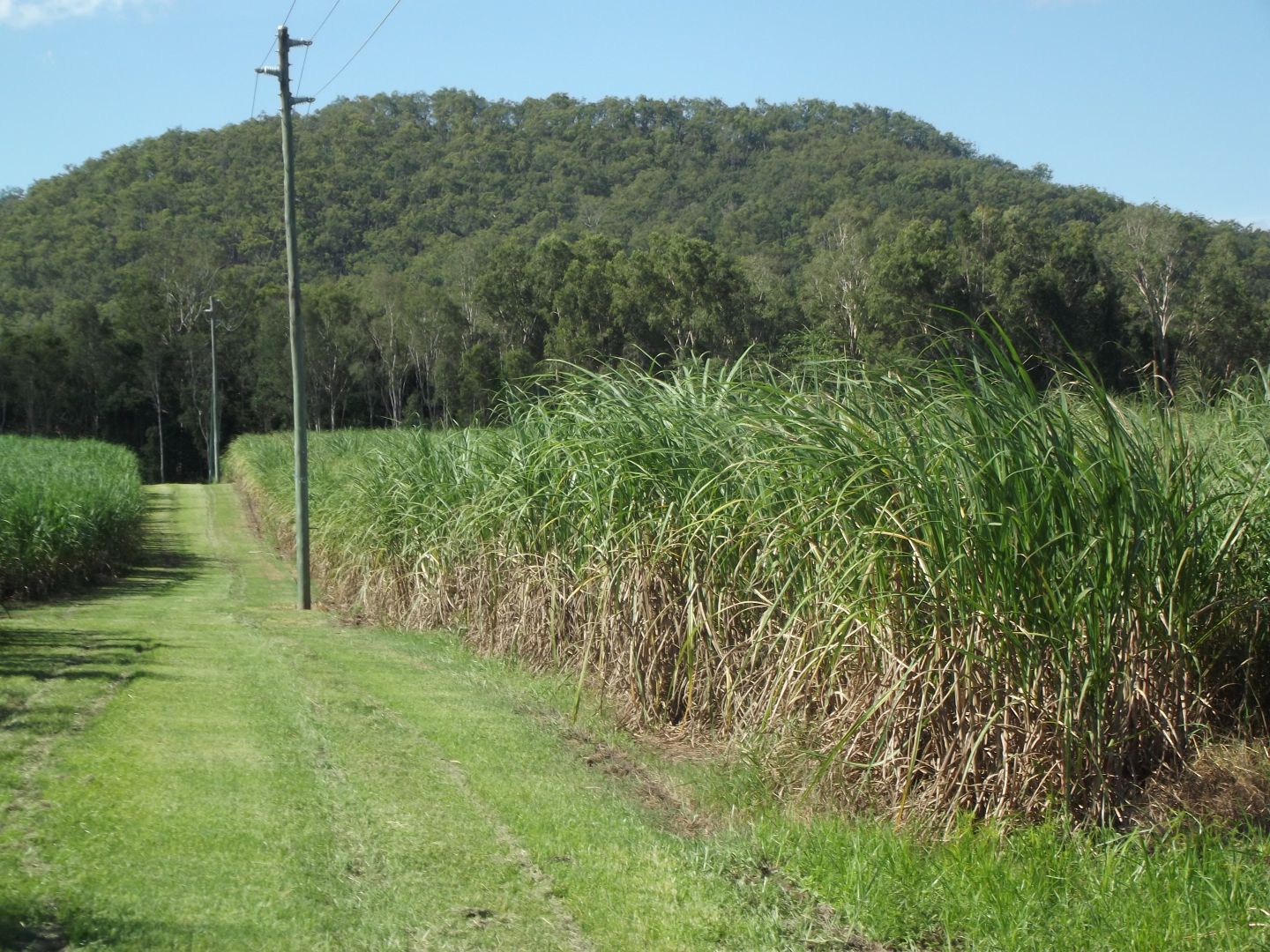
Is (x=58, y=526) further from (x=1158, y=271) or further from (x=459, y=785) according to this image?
(x=1158, y=271)

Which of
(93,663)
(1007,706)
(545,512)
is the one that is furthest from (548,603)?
(1007,706)

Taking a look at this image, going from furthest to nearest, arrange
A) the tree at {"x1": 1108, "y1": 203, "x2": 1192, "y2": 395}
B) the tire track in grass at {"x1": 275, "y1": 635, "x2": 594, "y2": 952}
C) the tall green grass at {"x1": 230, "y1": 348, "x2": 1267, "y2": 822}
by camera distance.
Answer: the tree at {"x1": 1108, "y1": 203, "x2": 1192, "y2": 395} → the tall green grass at {"x1": 230, "y1": 348, "x2": 1267, "y2": 822} → the tire track in grass at {"x1": 275, "y1": 635, "x2": 594, "y2": 952}

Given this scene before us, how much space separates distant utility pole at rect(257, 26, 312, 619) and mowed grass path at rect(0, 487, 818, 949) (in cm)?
524

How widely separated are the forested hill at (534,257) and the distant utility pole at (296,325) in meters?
1.69

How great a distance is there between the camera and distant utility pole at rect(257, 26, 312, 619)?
53.4 feet

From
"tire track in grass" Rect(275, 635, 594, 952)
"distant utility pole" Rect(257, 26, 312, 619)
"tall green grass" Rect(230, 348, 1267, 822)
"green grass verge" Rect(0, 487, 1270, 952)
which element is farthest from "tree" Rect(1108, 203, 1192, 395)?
"green grass verge" Rect(0, 487, 1270, 952)

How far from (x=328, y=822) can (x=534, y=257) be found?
53.8 m

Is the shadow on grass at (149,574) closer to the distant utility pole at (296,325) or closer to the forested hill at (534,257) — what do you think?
the distant utility pole at (296,325)

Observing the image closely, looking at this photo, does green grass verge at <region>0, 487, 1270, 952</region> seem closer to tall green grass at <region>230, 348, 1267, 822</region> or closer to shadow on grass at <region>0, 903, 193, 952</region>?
shadow on grass at <region>0, 903, 193, 952</region>

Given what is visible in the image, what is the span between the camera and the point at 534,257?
58.4m

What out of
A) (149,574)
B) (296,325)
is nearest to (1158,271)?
(296,325)

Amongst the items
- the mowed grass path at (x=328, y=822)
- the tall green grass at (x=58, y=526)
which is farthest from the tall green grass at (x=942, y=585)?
the tall green grass at (x=58, y=526)

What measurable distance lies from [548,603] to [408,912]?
5908 mm

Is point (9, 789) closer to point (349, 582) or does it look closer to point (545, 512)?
point (545, 512)
